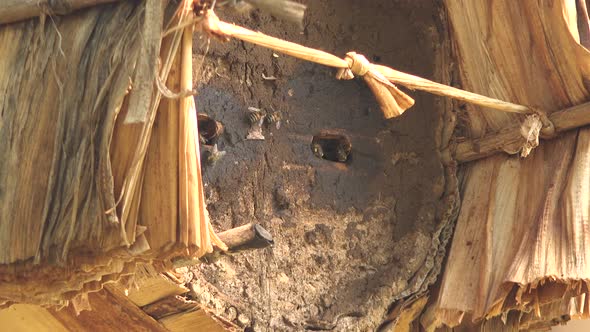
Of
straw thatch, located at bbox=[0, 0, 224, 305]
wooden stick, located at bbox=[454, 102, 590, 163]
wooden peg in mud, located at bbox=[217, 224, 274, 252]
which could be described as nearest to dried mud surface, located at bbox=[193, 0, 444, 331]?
wooden stick, located at bbox=[454, 102, 590, 163]

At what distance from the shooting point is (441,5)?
7.61 feet

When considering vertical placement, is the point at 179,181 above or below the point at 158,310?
above

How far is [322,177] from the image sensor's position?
2.25m

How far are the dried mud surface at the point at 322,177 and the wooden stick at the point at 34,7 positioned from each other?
414 mm

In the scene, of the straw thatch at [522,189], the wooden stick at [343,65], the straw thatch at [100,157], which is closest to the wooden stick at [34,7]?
the straw thatch at [100,157]

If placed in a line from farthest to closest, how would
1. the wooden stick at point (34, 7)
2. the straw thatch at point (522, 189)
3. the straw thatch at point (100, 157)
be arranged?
the straw thatch at point (522, 189) → the wooden stick at point (34, 7) → the straw thatch at point (100, 157)

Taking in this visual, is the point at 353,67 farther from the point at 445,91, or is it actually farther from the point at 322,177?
the point at 322,177

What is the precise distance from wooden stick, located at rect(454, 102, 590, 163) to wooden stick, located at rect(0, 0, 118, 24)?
30.5 inches

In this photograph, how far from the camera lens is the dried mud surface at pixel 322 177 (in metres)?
2.12

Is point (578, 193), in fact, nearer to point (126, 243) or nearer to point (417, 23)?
point (417, 23)

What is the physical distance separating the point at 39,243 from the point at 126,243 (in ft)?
0.43

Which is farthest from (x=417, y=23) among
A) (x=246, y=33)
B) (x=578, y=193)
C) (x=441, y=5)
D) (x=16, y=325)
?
(x=16, y=325)

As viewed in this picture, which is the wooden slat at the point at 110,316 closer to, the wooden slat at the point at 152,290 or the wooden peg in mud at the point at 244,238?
the wooden slat at the point at 152,290

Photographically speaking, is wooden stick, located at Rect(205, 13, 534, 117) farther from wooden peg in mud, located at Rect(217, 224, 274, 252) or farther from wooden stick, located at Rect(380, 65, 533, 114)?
wooden peg in mud, located at Rect(217, 224, 274, 252)
